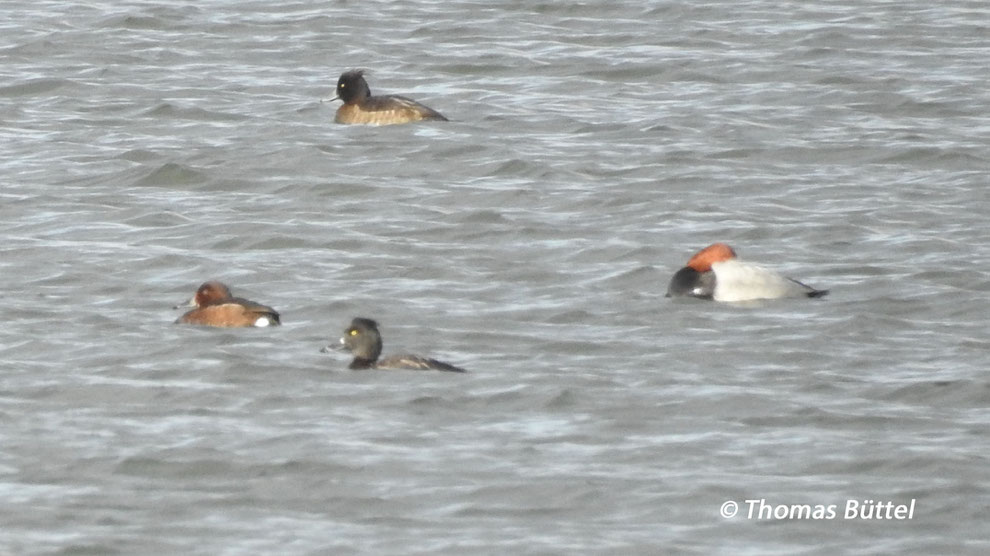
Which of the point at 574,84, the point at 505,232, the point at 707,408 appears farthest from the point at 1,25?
the point at 707,408

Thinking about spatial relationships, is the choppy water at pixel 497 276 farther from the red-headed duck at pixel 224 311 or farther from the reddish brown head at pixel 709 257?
the reddish brown head at pixel 709 257

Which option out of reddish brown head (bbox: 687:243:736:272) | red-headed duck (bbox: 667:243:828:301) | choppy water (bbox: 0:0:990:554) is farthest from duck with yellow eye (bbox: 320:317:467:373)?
reddish brown head (bbox: 687:243:736:272)

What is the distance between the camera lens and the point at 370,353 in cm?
1109

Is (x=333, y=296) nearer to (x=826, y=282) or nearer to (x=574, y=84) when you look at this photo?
(x=826, y=282)

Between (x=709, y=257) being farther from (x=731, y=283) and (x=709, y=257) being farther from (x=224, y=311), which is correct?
(x=224, y=311)

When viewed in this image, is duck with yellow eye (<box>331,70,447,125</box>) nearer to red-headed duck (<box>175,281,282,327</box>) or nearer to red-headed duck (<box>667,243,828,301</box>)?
red-headed duck (<box>667,243,828,301</box>)

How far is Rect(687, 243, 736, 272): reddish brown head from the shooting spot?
43.3ft

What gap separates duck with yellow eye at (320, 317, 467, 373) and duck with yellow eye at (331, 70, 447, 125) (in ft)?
23.8

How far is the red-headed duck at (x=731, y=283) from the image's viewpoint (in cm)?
1287

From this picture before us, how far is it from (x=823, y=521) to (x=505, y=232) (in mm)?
6116

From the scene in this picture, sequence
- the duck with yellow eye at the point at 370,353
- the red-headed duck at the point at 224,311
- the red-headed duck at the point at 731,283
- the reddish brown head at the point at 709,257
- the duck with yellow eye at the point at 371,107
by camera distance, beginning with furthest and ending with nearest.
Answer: the duck with yellow eye at the point at 371,107 → the reddish brown head at the point at 709,257 → the red-headed duck at the point at 731,283 → the red-headed duck at the point at 224,311 → the duck with yellow eye at the point at 370,353

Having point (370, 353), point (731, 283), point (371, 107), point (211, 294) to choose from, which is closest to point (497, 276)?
point (731, 283)

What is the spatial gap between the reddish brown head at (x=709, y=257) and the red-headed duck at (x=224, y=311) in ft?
8.46

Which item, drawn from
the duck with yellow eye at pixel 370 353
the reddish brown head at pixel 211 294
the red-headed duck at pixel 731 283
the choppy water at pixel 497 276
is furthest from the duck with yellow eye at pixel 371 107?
the duck with yellow eye at pixel 370 353
